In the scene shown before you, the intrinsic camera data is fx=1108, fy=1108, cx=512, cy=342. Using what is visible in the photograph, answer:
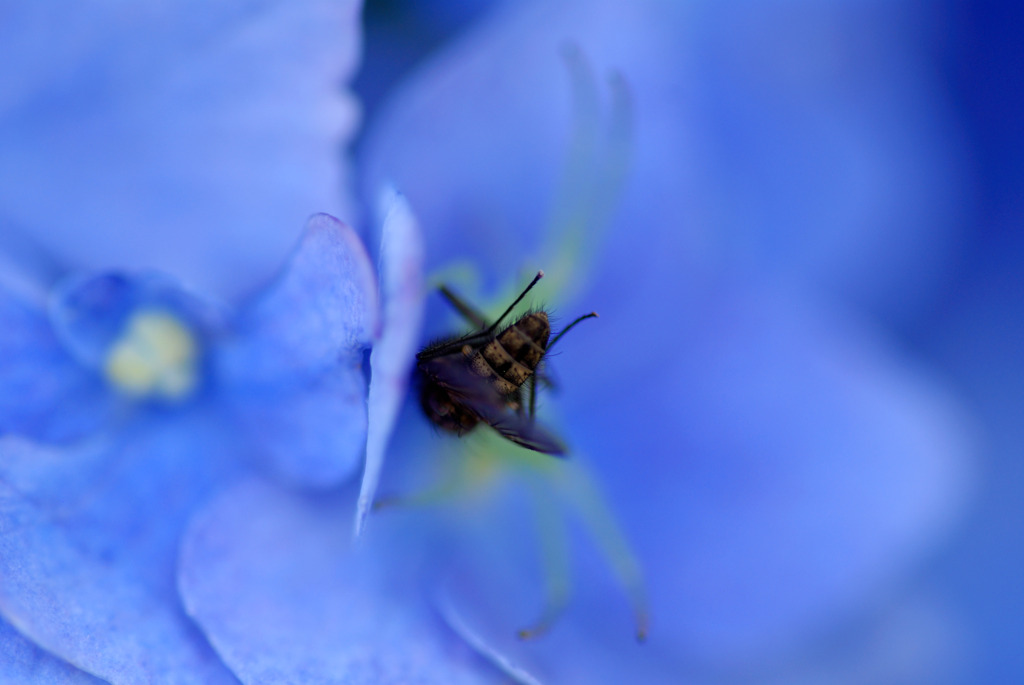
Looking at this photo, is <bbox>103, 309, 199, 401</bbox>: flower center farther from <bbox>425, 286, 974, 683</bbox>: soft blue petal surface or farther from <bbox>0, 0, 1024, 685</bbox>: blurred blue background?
<bbox>425, 286, 974, 683</bbox>: soft blue petal surface

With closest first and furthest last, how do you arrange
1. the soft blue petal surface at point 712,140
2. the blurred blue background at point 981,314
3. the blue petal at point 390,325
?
the blue petal at point 390,325, the soft blue petal surface at point 712,140, the blurred blue background at point 981,314

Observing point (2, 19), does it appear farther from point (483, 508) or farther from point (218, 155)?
point (483, 508)

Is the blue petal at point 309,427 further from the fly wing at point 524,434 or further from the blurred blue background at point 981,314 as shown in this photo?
the blurred blue background at point 981,314

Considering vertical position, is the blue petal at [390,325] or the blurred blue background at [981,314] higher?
the blurred blue background at [981,314]

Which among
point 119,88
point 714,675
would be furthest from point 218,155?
point 714,675

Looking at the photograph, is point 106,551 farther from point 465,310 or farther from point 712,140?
point 712,140

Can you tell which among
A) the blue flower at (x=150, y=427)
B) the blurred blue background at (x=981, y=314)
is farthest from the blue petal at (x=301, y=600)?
the blurred blue background at (x=981, y=314)

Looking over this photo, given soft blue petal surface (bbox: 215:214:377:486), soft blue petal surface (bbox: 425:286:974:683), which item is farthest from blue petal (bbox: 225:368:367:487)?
soft blue petal surface (bbox: 425:286:974:683)

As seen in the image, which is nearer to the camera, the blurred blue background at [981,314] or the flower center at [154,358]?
the flower center at [154,358]
